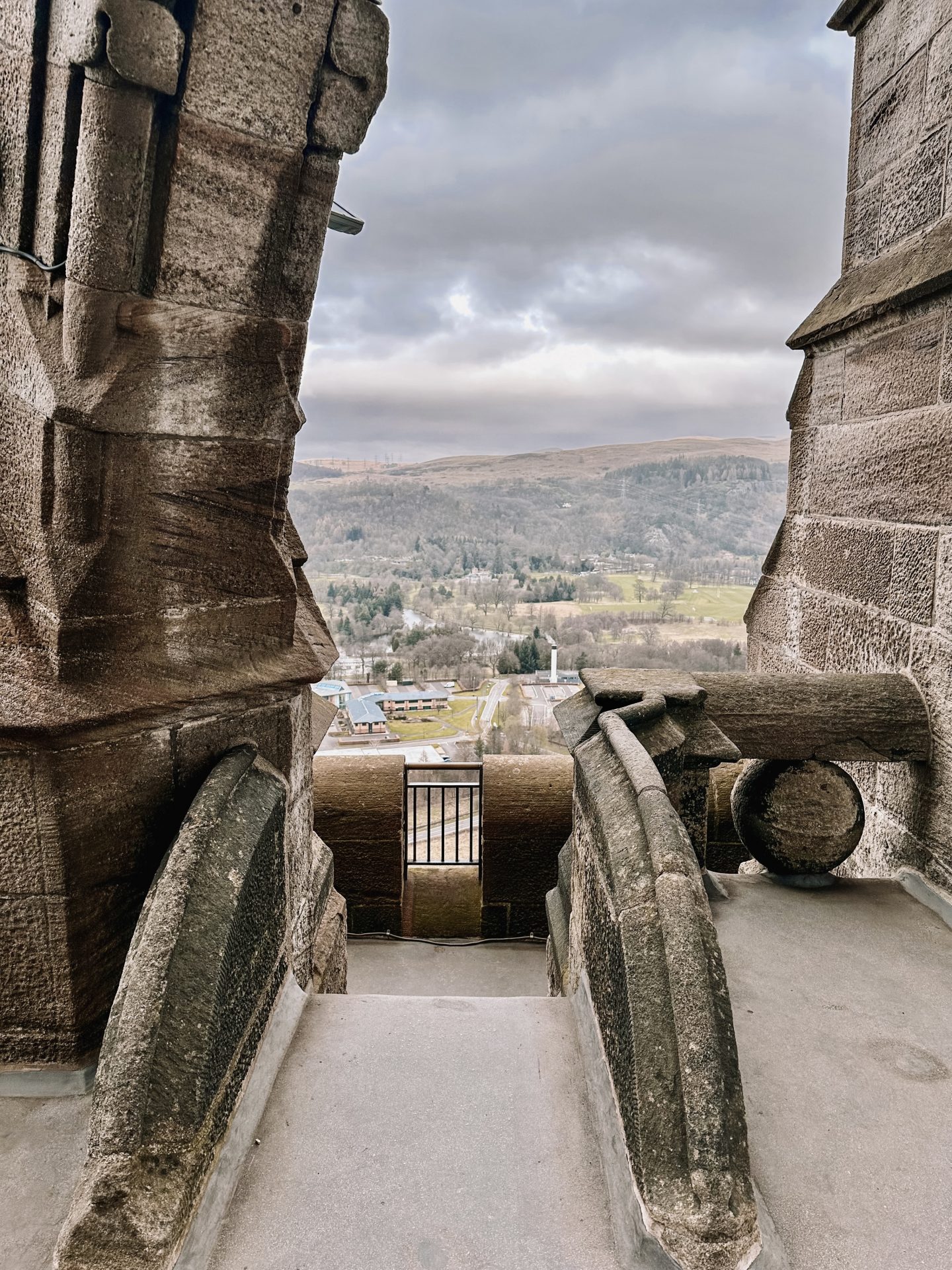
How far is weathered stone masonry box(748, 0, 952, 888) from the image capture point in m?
2.56

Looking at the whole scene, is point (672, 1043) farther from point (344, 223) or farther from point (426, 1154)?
point (344, 223)

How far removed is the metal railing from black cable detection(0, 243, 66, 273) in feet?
10.3

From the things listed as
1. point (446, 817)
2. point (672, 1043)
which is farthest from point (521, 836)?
point (672, 1043)

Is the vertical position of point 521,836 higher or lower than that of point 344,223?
lower

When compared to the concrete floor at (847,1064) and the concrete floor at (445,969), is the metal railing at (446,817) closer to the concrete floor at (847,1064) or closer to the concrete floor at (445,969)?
the concrete floor at (445,969)

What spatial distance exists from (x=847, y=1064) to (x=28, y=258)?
236 centimetres

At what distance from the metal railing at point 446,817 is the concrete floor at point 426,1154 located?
2.35m

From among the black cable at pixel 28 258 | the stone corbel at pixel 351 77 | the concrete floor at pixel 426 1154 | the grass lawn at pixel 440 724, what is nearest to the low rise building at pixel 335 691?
the grass lawn at pixel 440 724

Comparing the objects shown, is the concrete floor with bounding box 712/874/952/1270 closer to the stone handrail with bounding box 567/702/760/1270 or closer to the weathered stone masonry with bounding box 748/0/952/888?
the stone handrail with bounding box 567/702/760/1270

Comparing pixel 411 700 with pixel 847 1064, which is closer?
pixel 847 1064

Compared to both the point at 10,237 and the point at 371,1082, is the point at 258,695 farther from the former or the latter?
→ the point at 10,237

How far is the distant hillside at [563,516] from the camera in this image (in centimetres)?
707

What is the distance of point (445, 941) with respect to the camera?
4.17 meters

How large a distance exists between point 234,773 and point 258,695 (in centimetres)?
21
